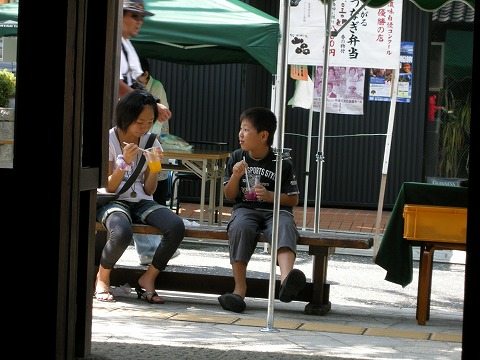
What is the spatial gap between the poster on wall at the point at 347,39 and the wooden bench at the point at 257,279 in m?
3.93

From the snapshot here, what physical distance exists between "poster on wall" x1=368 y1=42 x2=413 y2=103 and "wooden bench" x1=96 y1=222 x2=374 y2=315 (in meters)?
8.43

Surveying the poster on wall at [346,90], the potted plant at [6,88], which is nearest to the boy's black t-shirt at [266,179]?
the potted plant at [6,88]

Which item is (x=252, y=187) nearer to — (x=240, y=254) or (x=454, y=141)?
(x=240, y=254)

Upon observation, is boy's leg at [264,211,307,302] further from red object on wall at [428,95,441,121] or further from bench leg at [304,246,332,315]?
red object on wall at [428,95,441,121]

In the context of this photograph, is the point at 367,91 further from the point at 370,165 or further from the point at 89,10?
the point at 89,10

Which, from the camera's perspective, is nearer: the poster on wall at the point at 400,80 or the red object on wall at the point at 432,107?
the poster on wall at the point at 400,80

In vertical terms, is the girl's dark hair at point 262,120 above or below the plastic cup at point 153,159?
above

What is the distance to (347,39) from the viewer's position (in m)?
11.0

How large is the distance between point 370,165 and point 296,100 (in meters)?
3.74

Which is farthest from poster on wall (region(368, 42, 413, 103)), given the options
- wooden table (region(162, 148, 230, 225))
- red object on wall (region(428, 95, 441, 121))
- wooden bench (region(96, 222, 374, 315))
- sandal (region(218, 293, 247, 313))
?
sandal (region(218, 293, 247, 313))

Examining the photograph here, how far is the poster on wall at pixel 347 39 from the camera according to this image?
423 inches

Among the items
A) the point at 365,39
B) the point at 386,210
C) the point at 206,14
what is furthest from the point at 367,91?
the point at 206,14

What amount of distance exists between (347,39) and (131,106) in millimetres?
4387

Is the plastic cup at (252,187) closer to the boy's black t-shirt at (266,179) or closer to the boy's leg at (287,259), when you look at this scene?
the boy's black t-shirt at (266,179)
